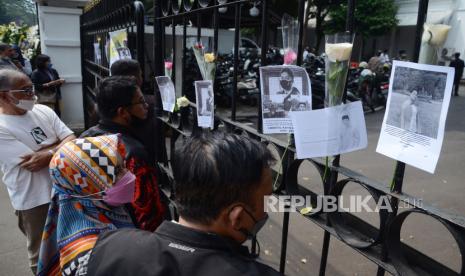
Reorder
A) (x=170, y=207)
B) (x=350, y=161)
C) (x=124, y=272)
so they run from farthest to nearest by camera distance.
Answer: (x=350, y=161) → (x=170, y=207) → (x=124, y=272)

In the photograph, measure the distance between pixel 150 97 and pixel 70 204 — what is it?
1572 millimetres

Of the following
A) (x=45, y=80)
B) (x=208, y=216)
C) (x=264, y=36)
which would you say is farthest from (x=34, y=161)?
(x=45, y=80)

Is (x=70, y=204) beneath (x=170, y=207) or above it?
above

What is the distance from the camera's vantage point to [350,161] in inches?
239

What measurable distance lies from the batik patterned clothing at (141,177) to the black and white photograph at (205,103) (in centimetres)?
38

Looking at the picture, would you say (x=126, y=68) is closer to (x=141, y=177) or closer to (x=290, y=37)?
(x=141, y=177)

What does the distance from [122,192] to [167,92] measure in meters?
0.99

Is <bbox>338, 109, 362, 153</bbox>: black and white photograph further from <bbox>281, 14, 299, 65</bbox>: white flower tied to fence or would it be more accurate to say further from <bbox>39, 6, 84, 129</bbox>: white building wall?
<bbox>39, 6, 84, 129</bbox>: white building wall

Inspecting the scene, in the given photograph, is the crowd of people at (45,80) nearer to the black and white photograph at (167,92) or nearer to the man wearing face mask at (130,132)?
the black and white photograph at (167,92)

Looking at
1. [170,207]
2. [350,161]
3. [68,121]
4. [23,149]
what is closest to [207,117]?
[170,207]

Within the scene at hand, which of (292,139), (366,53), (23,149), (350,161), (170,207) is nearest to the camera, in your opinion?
(292,139)

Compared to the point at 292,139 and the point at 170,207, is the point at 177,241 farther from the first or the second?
the point at 170,207

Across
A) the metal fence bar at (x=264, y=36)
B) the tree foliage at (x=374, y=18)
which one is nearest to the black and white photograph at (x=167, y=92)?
the metal fence bar at (x=264, y=36)

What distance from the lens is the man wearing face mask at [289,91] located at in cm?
130
